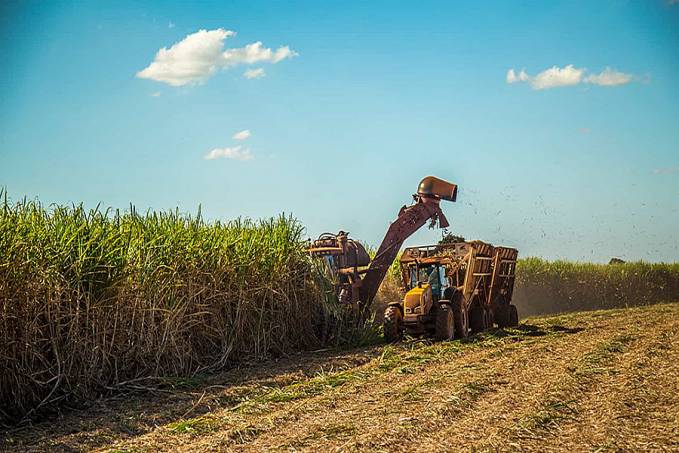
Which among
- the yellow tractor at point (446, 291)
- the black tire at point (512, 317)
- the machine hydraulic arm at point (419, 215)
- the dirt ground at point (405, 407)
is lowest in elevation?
the dirt ground at point (405, 407)

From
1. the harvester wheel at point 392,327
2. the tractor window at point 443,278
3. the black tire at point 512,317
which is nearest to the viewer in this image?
the harvester wheel at point 392,327

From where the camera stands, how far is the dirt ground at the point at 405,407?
25.8 feet

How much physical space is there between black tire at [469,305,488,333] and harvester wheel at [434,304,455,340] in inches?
95.6

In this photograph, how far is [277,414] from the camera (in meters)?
9.20

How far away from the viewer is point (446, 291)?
55.1 feet

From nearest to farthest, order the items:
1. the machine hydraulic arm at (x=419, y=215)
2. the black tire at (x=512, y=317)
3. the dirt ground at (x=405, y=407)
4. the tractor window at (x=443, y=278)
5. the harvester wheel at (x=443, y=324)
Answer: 1. the dirt ground at (x=405, y=407)
2. the harvester wheel at (x=443, y=324)
3. the tractor window at (x=443, y=278)
4. the machine hydraulic arm at (x=419, y=215)
5. the black tire at (x=512, y=317)

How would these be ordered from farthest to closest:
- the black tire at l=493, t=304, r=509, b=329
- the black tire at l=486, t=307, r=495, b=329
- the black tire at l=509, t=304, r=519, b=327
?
the black tire at l=509, t=304, r=519, b=327
the black tire at l=493, t=304, r=509, b=329
the black tire at l=486, t=307, r=495, b=329

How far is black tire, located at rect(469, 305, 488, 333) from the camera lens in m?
18.4

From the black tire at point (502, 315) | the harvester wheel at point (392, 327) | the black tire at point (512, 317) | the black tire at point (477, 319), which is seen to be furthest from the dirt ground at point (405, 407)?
the black tire at point (512, 317)

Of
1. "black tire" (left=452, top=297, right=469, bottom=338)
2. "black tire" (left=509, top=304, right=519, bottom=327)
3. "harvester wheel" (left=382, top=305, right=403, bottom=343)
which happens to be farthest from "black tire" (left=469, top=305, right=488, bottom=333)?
"harvester wheel" (left=382, top=305, right=403, bottom=343)

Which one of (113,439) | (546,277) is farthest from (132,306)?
(546,277)

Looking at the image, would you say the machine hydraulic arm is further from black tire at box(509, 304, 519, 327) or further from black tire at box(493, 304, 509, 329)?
black tire at box(509, 304, 519, 327)

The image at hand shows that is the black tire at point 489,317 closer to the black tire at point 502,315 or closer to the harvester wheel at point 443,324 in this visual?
the black tire at point 502,315

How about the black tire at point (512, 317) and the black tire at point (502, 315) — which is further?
the black tire at point (512, 317)
